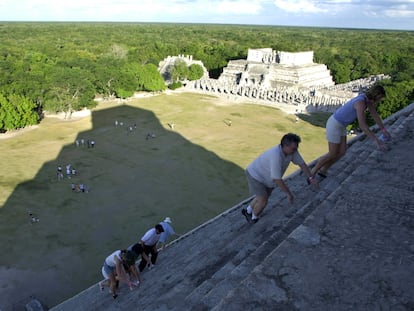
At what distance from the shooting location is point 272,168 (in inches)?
247

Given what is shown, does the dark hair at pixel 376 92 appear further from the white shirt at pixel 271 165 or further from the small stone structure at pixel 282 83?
the small stone structure at pixel 282 83

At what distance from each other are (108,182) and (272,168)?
57.9 ft

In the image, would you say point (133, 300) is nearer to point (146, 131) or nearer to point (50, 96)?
point (146, 131)

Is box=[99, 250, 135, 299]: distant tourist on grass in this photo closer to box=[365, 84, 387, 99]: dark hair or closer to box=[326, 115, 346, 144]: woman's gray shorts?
box=[326, 115, 346, 144]: woman's gray shorts

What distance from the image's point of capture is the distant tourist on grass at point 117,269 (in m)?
7.84

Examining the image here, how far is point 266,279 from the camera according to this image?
4168 mm

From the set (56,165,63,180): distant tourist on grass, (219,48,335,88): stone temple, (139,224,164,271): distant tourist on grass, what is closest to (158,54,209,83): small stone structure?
(219,48,335,88): stone temple

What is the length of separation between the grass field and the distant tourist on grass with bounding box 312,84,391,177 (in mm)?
10388

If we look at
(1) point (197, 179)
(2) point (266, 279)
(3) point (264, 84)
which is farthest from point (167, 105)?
(2) point (266, 279)

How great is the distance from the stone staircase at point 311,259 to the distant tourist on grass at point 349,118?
20.1 inches

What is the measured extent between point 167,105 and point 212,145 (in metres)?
16.7

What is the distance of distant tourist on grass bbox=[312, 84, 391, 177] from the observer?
7473 mm

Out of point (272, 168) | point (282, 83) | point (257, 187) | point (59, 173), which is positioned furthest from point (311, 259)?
point (282, 83)

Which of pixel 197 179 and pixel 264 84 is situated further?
pixel 264 84
